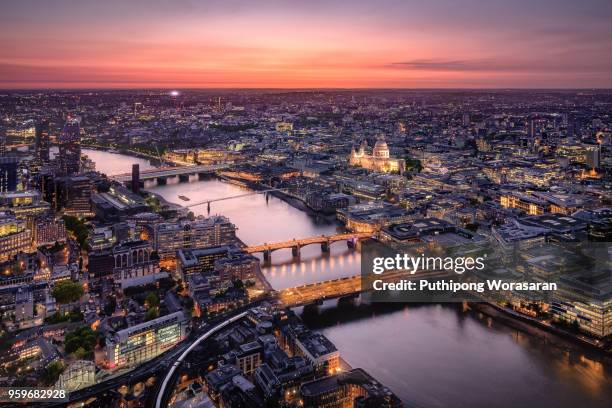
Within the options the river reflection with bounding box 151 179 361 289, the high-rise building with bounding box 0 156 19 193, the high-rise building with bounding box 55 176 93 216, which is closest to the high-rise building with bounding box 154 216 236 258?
the river reflection with bounding box 151 179 361 289

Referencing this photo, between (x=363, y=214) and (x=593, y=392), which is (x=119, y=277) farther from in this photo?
(x=593, y=392)

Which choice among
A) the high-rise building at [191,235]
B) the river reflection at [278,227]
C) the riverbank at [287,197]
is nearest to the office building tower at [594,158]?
the riverbank at [287,197]

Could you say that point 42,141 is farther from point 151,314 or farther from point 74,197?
point 151,314

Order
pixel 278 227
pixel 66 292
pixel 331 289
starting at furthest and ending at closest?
pixel 278 227 < pixel 331 289 < pixel 66 292

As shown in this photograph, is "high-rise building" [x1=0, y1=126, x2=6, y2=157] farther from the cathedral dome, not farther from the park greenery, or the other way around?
the cathedral dome

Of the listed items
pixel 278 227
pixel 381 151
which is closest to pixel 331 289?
pixel 278 227

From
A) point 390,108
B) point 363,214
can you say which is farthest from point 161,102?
point 363,214

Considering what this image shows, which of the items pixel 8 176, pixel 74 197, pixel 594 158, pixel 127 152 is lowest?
pixel 74 197
